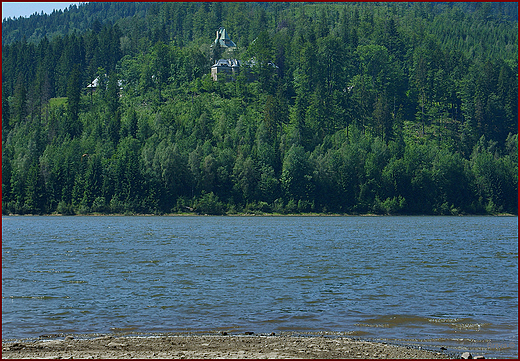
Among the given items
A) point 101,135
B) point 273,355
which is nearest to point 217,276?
point 273,355

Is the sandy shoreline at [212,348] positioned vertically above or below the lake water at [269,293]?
above

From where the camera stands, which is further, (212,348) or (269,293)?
(269,293)

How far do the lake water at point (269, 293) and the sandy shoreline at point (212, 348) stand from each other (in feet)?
5.70

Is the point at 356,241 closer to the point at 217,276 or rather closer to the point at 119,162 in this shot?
the point at 217,276

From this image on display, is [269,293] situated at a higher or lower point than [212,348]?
lower

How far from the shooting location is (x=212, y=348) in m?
17.2

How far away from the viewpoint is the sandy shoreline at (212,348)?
16094 millimetres

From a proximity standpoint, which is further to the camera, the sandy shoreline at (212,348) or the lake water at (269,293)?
the lake water at (269,293)

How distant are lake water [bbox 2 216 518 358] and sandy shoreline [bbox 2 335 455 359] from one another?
174cm

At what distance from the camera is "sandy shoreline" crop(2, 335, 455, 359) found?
1609 cm

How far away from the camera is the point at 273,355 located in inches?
634

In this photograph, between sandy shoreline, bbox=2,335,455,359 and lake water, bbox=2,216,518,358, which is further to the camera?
lake water, bbox=2,216,518,358

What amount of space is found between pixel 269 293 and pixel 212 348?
11.5 m

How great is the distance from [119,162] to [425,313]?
5036 inches
